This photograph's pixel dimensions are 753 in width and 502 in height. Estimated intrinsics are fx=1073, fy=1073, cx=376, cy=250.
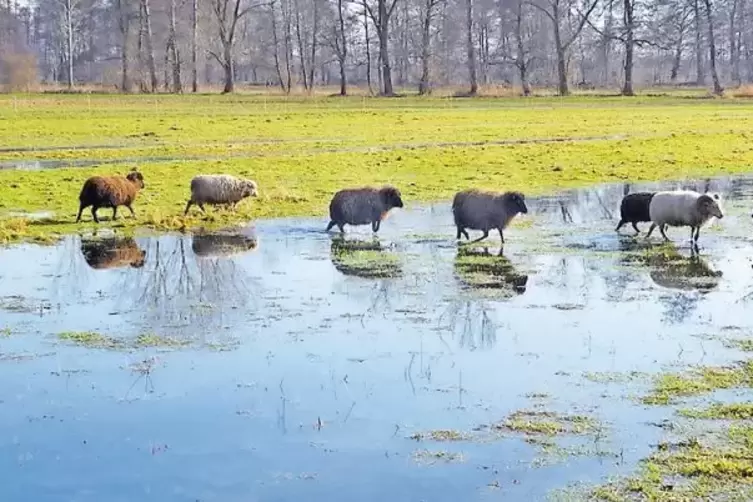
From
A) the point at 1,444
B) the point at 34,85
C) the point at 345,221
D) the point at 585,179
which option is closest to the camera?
the point at 1,444

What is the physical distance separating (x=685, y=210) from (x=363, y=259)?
17.9ft

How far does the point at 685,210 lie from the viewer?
693 inches

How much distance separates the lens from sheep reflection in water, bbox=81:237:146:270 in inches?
634

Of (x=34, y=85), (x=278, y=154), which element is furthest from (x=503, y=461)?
(x=34, y=85)

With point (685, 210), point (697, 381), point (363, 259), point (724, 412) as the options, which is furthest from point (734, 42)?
point (724, 412)

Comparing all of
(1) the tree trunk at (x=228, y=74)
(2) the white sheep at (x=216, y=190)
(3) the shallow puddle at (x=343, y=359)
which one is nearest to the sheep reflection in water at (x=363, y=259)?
(3) the shallow puddle at (x=343, y=359)

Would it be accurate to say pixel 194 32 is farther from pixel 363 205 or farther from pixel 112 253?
pixel 112 253

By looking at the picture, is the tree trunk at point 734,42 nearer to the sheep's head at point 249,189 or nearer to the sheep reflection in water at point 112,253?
the sheep's head at point 249,189

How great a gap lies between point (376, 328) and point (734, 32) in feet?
300

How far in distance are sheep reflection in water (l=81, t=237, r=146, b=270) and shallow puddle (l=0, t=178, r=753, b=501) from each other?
0.08m

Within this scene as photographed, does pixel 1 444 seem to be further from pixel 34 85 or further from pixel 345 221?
pixel 34 85

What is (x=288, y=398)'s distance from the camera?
31.4ft

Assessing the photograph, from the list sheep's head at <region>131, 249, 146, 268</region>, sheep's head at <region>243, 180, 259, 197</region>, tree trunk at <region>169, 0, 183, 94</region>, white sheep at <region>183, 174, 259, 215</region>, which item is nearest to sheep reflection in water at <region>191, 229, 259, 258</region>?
sheep's head at <region>131, 249, 146, 268</region>

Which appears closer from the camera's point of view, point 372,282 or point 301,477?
point 301,477
